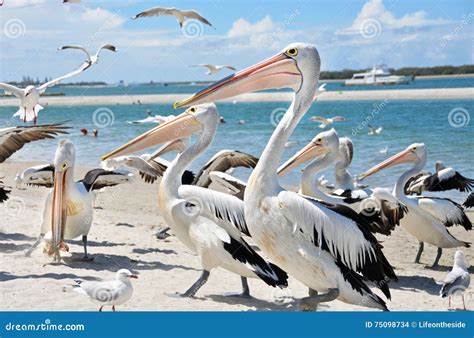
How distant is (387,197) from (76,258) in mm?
2721

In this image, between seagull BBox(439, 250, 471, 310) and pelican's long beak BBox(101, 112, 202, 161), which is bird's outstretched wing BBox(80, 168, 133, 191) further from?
seagull BBox(439, 250, 471, 310)

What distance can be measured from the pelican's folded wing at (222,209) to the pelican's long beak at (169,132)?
74 centimetres

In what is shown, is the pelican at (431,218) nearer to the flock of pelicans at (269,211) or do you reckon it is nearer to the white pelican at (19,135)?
the flock of pelicans at (269,211)

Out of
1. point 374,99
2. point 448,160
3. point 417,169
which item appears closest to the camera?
point 417,169

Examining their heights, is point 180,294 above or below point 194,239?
below

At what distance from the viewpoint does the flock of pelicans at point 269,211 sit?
430cm

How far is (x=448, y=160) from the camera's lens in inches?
550

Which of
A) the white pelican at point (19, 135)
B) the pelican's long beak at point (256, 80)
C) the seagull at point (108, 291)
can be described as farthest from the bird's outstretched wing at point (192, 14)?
the seagull at point (108, 291)

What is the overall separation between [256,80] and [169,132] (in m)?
1.27

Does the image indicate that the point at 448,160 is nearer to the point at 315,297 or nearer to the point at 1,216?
the point at 1,216

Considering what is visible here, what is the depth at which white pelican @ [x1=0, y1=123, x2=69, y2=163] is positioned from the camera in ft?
19.8

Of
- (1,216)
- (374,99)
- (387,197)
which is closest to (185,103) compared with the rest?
(387,197)

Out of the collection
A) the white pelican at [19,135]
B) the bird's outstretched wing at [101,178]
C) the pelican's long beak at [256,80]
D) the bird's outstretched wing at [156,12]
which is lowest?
the bird's outstretched wing at [101,178]

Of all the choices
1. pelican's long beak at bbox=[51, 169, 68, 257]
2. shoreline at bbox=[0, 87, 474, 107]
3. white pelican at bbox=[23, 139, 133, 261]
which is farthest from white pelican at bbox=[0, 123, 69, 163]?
shoreline at bbox=[0, 87, 474, 107]
